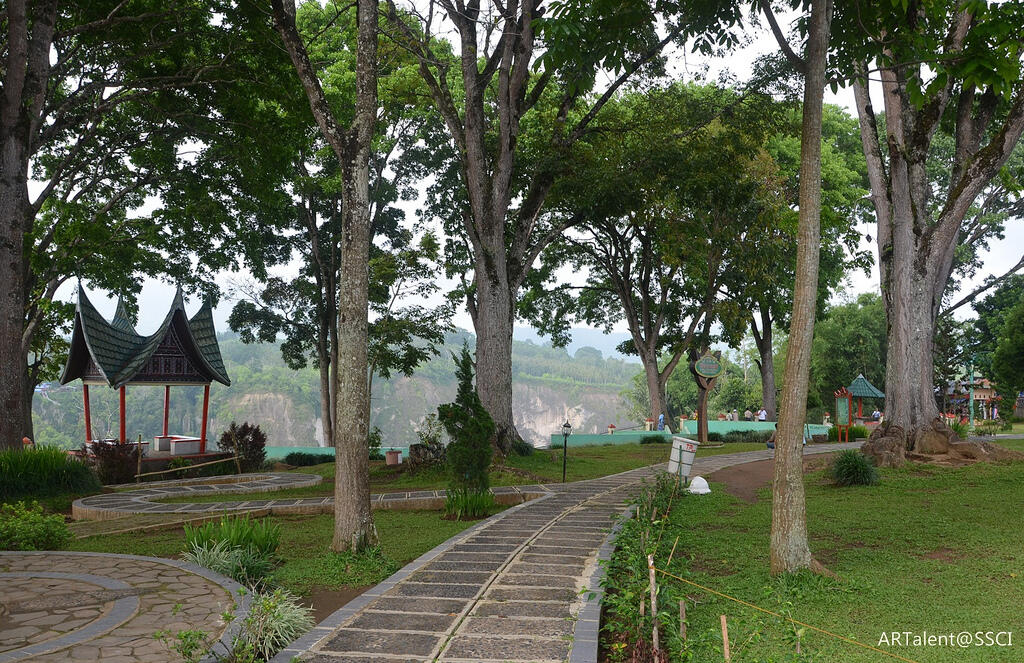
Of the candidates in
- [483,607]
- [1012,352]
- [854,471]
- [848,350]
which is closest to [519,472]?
[854,471]

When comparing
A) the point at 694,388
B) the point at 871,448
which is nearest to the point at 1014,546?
the point at 871,448

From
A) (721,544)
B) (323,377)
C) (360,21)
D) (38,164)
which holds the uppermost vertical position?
(38,164)

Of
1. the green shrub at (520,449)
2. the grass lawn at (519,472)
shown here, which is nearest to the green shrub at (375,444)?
the grass lawn at (519,472)

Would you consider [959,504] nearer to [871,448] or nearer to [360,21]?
[871,448]

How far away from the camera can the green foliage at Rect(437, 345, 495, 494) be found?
1153 cm

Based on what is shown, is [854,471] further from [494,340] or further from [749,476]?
[494,340]

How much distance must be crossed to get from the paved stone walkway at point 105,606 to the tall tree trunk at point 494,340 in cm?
1079

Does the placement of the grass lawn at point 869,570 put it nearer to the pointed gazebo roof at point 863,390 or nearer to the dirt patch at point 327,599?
the dirt patch at point 327,599

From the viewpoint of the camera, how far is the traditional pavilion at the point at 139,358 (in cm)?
1983

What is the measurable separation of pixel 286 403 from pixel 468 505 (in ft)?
247

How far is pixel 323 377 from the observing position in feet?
93.9

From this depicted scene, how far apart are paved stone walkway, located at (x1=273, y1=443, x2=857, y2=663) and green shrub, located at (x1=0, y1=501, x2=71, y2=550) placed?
4.77m

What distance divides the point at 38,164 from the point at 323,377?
480 inches

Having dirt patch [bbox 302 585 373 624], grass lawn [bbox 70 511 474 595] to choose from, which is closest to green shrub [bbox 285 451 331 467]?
grass lawn [bbox 70 511 474 595]
